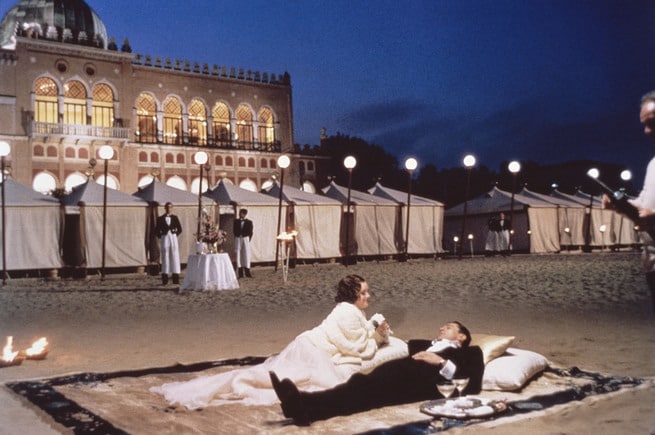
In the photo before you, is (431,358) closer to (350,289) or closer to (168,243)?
(350,289)

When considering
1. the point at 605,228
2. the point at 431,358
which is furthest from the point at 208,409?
the point at 605,228

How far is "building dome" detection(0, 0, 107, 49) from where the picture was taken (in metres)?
39.3

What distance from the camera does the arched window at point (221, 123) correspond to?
1678 inches

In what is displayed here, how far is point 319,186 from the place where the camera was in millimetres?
44562

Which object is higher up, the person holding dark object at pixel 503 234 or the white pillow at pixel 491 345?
the person holding dark object at pixel 503 234

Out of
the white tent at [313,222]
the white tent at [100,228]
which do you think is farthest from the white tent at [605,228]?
the white tent at [100,228]

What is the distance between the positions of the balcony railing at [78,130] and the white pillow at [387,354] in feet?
112

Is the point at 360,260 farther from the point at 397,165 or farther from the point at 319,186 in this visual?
the point at 397,165

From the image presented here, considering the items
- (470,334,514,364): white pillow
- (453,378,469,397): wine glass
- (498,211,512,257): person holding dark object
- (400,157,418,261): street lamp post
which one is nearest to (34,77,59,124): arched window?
(400,157,418,261): street lamp post

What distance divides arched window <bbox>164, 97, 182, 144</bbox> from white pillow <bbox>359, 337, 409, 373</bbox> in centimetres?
3709

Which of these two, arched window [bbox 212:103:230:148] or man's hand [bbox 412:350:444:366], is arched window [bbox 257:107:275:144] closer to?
arched window [bbox 212:103:230:148]

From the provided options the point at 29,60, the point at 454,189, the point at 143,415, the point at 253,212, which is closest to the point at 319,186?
the point at 454,189

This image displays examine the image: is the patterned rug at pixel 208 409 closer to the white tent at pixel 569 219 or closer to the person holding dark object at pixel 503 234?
the person holding dark object at pixel 503 234

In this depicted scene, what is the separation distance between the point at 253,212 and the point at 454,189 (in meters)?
39.1
